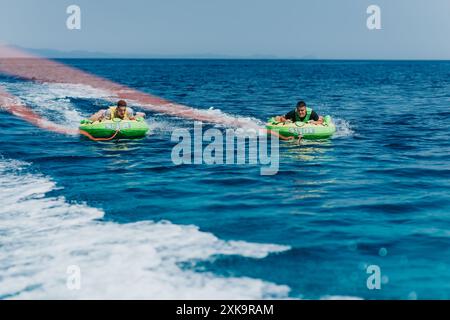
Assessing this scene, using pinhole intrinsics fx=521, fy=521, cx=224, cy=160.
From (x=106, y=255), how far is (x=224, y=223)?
2385mm

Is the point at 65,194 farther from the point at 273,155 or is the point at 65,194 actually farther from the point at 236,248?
the point at 273,155

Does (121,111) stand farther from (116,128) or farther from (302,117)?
(302,117)

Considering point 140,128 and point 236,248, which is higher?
point 140,128

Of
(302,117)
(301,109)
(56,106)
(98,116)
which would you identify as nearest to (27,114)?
(56,106)

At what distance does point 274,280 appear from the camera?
720cm

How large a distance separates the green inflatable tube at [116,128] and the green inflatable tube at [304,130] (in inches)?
190

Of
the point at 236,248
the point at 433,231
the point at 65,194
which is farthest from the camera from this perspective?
the point at 65,194

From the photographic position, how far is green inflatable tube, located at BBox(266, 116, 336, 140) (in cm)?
1794

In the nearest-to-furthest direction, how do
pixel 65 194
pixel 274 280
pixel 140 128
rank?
pixel 274 280 < pixel 65 194 < pixel 140 128

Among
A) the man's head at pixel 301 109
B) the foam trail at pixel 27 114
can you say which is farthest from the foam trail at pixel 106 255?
the foam trail at pixel 27 114

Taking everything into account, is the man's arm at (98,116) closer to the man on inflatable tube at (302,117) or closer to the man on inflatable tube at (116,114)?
the man on inflatable tube at (116,114)
